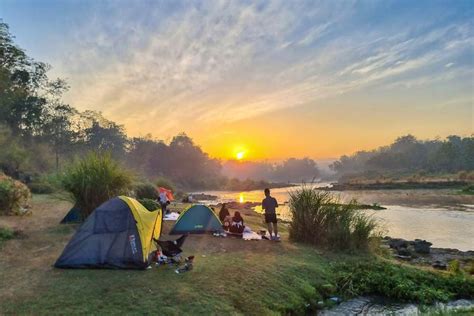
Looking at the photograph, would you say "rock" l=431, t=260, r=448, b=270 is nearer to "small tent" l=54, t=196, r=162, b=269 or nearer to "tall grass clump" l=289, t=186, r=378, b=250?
"tall grass clump" l=289, t=186, r=378, b=250

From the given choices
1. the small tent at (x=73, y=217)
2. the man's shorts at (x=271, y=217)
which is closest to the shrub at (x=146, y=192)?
the small tent at (x=73, y=217)

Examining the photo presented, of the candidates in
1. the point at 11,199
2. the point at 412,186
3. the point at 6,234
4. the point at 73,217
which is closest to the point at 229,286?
the point at 6,234

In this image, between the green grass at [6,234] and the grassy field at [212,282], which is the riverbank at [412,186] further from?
the green grass at [6,234]

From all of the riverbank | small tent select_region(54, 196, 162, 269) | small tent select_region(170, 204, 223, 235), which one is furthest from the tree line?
small tent select_region(54, 196, 162, 269)

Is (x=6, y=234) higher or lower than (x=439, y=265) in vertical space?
higher

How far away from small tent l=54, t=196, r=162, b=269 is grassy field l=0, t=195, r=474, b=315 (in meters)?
0.28

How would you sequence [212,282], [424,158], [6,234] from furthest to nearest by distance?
[424,158] < [6,234] < [212,282]

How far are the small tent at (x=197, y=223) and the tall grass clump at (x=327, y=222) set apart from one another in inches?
115

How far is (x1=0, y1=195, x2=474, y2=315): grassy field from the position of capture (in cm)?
654

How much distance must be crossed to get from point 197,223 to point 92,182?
413cm

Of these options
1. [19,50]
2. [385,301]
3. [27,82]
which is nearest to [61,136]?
[27,82]

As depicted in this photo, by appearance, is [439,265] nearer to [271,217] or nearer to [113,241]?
[271,217]

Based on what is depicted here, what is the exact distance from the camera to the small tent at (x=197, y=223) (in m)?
13.5

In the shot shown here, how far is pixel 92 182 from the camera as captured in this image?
1317 centimetres
